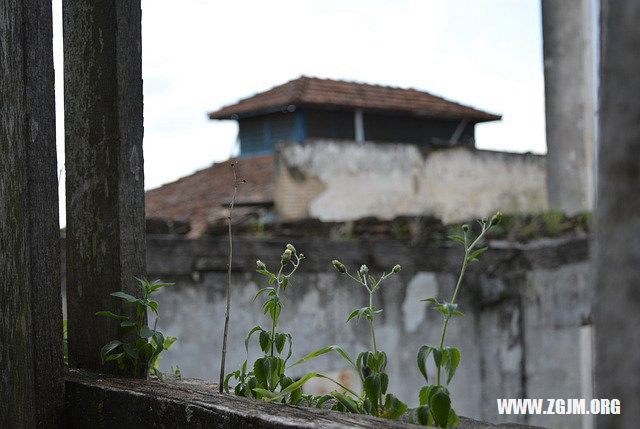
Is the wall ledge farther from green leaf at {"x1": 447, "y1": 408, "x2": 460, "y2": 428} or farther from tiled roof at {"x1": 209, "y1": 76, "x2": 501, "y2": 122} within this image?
tiled roof at {"x1": 209, "y1": 76, "x2": 501, "y2": 122}

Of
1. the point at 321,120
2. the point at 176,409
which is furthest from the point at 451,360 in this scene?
the point at 321,120

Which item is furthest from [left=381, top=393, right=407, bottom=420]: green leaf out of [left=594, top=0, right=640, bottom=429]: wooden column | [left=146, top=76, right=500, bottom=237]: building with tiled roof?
[left=146, top=76, right=500, bottom=237]: building with tiled roof

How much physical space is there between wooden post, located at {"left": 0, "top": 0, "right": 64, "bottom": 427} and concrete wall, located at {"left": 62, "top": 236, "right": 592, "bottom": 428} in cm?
292

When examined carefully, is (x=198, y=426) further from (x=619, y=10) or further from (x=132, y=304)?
(x=619, y=10)

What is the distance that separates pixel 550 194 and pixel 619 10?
12032 mm

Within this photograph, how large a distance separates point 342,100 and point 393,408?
1729 centimetres

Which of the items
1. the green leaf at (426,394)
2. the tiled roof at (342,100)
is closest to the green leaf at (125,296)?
the green leaf at (426,394)

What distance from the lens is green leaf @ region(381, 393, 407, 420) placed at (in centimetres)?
138

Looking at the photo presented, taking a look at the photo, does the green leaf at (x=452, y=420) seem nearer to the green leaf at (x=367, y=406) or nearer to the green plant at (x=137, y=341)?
the green leaf at (x=367, y=406)

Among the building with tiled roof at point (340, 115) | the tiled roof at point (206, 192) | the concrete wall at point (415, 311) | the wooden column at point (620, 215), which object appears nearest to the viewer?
the wooden column at point (620, 215)

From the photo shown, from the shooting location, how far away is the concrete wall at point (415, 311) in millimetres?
4805

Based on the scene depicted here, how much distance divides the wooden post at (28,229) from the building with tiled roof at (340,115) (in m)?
15.9

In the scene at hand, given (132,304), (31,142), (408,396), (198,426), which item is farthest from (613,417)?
(408,396)

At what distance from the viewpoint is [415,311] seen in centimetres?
566
